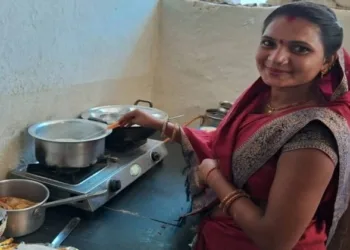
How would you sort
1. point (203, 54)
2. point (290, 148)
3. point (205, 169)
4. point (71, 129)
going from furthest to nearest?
point (203, 54)
point (71, 129)
point (205, 169)
point (290, 148)

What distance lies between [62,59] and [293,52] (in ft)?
2.43

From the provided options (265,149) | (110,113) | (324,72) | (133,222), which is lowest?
(133,222)

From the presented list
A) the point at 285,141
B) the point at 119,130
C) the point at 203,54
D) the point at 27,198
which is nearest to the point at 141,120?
the point at 119,130

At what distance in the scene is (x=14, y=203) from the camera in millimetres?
1015

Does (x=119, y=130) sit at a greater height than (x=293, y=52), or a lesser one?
lesser

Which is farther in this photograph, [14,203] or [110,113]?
[110,113]

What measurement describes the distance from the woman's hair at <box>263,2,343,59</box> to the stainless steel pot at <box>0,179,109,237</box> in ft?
1.97

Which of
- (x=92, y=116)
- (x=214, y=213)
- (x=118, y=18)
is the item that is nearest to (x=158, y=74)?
(x=118, y=18)

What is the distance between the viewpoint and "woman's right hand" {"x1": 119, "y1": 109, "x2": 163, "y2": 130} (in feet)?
3.69

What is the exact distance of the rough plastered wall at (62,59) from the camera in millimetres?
1105

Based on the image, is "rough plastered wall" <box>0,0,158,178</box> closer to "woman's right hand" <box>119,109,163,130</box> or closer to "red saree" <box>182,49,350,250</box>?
"woman's right hand" <box>119,109,163,130</box>

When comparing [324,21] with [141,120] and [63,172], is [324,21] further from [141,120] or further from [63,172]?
[63,172]

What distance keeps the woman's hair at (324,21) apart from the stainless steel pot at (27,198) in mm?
599

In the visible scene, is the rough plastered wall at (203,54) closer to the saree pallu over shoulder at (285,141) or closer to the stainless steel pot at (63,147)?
the stainless steel pot at (63,147)
